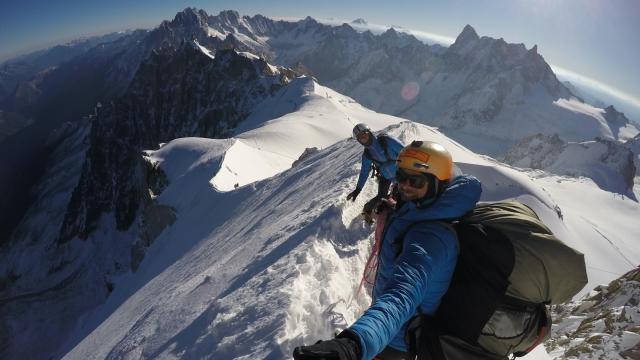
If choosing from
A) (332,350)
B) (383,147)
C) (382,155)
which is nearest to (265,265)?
(382,155)

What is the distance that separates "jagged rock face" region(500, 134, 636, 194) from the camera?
357 ft

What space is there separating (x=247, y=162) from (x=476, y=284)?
33.8m

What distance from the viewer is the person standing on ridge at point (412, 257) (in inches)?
116

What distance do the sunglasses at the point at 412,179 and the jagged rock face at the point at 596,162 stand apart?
11723cm

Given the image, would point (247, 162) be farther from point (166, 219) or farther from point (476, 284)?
point (476, 284)

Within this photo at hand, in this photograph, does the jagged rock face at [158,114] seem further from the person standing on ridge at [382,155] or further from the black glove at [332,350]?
the black glove at [332,350]

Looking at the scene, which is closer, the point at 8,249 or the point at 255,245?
the point at 255,245

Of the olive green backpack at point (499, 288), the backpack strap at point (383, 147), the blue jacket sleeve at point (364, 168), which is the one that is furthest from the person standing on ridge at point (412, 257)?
the blue jacket sleeve at point (364, 168)

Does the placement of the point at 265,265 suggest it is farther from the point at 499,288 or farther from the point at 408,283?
the point at 499,288

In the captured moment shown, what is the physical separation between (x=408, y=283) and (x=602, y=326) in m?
9.20

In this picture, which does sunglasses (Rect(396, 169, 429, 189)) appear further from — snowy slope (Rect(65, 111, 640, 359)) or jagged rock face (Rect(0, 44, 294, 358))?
jagged rock face (Rect(0, 44, 294, 358))

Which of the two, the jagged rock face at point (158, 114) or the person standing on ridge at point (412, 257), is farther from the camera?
the jagged rock face at point (158, 114)

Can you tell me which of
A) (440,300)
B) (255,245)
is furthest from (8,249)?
(440,300)

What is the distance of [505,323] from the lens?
369cm
